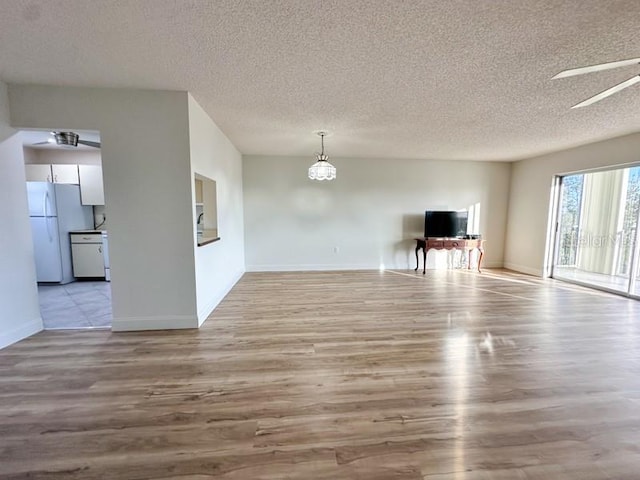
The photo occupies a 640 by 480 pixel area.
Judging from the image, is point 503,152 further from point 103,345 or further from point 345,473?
point 103,345

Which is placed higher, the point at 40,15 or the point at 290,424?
the point at 40,15

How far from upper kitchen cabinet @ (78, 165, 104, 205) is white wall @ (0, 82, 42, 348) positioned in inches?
98.3

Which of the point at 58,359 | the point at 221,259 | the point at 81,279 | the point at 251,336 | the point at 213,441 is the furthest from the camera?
the point at 81,279

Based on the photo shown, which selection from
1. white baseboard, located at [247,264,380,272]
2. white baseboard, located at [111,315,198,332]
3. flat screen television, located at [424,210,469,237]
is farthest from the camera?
white baseboard, located at [247,264,380,272]

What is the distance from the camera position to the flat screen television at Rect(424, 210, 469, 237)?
5.86m

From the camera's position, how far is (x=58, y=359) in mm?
2352

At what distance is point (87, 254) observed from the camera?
4.94 m

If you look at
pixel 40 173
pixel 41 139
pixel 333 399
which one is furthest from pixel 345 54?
pixel 40 173

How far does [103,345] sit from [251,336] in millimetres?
1357

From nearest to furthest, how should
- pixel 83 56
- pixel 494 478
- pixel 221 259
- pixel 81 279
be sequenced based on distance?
pixel 494 478, pixel 83 56, pixel 221 259, pixel 81 279

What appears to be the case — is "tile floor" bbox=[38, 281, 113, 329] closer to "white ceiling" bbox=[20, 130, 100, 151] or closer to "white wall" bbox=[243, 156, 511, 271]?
"white ceiling" bbox=[20, 130, 100, 151]

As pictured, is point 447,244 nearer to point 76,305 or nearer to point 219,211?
point 219,211

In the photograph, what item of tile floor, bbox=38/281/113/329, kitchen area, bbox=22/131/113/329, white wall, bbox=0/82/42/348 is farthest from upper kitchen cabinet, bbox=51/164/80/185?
white wall, bbox=0/82/42/348

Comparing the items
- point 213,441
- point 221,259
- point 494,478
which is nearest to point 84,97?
point 221,259
